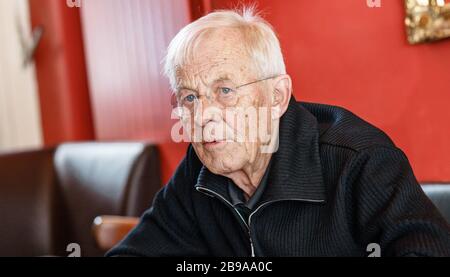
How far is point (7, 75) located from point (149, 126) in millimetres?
809

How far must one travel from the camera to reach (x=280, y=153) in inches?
38.0

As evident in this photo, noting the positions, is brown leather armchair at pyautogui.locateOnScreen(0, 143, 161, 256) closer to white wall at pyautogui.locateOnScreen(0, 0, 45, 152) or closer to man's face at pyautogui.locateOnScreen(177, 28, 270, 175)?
white wall at pyautogui.locateOnScreen(0, 0, 45, 152)

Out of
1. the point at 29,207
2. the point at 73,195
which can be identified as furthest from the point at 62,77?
the point at 29,207

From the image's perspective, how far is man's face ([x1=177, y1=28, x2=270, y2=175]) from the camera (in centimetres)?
91

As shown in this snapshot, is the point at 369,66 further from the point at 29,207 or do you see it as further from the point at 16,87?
the point at 16,87

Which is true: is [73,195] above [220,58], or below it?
below

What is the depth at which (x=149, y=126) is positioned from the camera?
4.00 feet

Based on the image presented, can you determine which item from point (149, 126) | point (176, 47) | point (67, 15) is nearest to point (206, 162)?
point (176, 47)

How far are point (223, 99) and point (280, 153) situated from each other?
11 centimetres

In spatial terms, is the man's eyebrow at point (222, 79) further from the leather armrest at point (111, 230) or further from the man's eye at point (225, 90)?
the leather armrest at point (111, 230)

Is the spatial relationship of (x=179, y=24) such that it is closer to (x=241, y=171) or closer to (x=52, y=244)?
(x=241, y=171)

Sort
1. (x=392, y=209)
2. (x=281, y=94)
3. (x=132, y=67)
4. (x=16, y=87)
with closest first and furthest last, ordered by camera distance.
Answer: (x=392, y=209) < (x=281, y=94) < (x=132, y=67) < (x=16, y=87)

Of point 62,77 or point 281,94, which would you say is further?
point 62,77

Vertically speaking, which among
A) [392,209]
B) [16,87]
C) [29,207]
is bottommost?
[29,207]
